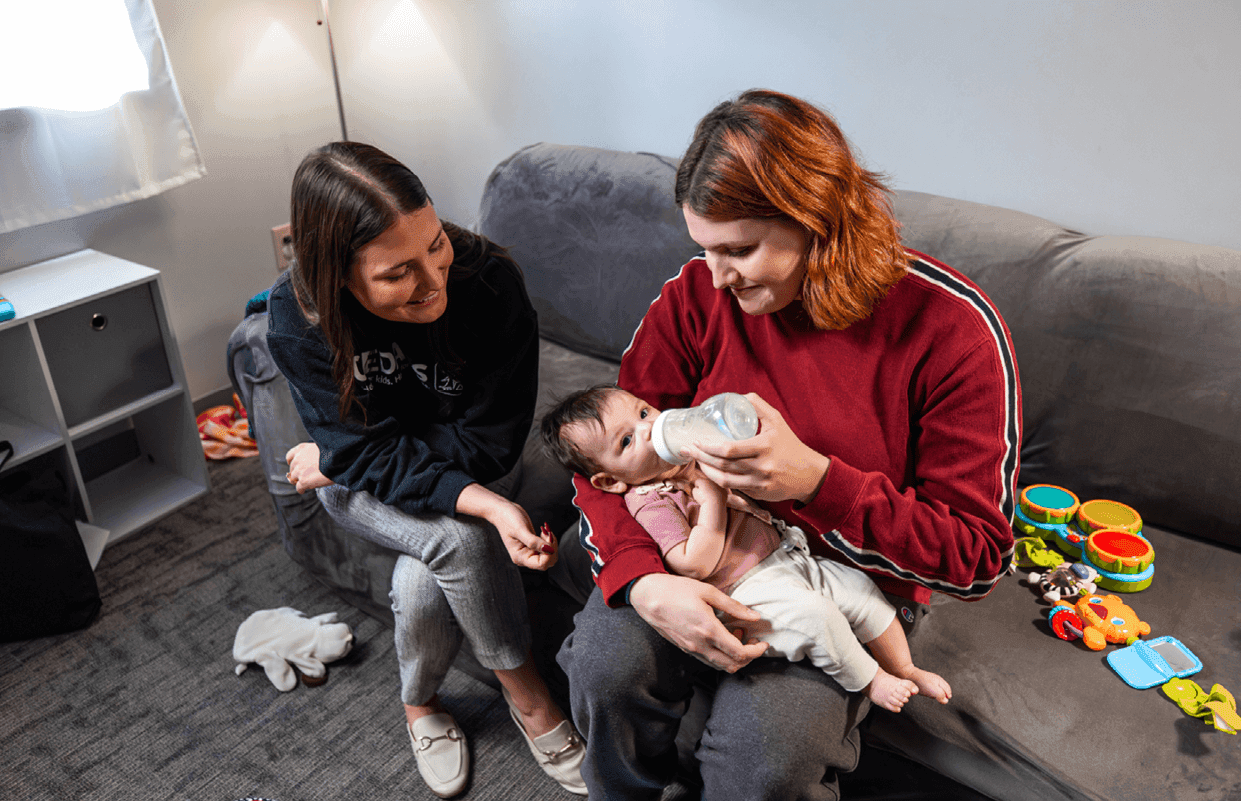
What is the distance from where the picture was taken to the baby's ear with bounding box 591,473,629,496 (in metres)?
1.25

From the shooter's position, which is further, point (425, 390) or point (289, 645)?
point (289, 645)

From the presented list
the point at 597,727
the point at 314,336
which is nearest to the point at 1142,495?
the point at 597,727

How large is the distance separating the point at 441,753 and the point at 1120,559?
1.18m

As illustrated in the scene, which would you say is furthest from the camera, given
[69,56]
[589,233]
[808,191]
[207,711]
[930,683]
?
[69,56]

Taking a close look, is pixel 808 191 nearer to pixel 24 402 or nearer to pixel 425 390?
pixel 425 390

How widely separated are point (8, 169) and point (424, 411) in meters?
1.34

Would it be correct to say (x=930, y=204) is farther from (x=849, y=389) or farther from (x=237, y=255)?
(x=237, y=255)

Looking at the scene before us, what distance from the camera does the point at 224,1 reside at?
2408mm

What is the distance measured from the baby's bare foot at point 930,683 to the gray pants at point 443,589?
65cm

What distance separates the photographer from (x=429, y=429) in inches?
58.9

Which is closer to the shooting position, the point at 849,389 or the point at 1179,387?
the point at 849,389

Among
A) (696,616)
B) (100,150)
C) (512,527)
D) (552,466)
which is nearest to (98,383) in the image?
(100,150)

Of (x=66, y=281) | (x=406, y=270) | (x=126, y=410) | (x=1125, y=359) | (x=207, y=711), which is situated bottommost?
(x=207, y=711)

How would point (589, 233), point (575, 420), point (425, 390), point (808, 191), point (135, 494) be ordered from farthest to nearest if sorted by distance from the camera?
point (135, 494)
point (589, 233)
point (425, 390)
point (575, 420)
point (808, 191)
